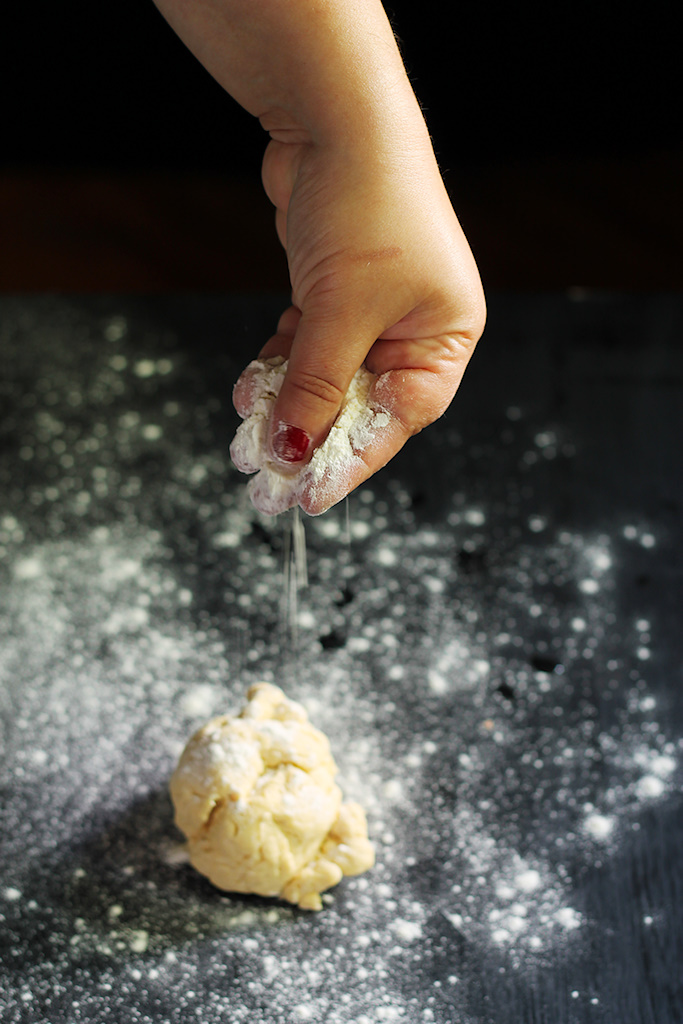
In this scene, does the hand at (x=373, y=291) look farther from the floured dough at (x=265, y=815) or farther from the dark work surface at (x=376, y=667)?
the dark work surface at (x=376, y=667)

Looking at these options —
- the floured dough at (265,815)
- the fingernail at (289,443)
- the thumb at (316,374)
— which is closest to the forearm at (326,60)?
the thumb at (316,374)

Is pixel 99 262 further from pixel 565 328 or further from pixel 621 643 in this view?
pixel 621 643

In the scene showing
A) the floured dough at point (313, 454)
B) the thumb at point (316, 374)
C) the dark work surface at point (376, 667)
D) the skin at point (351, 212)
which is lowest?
the dark work surface at point (376, 667)

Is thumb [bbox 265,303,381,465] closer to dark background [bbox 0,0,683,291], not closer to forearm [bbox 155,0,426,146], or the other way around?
forearm [bbox 155,0,426,146]

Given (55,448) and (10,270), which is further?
(10,270)

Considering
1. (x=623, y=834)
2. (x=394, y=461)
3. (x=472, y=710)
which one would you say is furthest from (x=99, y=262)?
(x=623, y=834)

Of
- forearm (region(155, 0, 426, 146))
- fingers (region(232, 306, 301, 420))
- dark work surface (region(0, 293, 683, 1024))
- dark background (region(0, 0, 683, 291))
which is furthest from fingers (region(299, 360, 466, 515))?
dark background (region(0, 0, 683, 291))

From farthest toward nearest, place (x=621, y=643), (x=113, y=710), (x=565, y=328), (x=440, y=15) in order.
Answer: (x=440, y=15), (x=565, y=328), (x=621, y=643), (x=113, y=710)

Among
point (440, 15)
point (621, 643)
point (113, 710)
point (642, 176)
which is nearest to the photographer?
point (113, 710)
